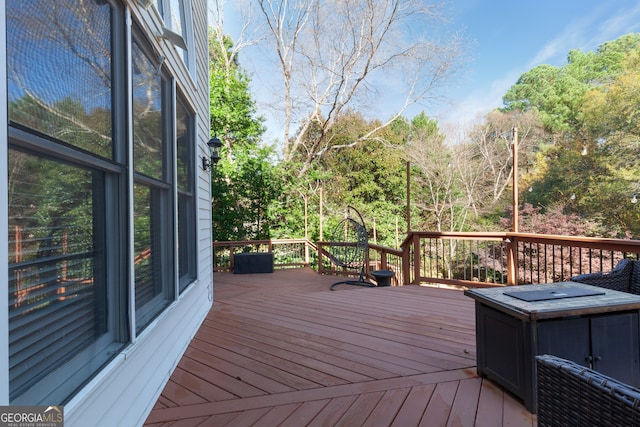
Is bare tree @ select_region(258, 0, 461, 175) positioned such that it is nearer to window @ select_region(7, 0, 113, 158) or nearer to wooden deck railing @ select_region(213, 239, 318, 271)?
wooden deck railing @ select_region(213, 239, 318, 271)

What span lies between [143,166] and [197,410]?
4.49 feet

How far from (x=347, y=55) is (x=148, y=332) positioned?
459 inches

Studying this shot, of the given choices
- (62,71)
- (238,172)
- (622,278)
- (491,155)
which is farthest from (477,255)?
(491,155)

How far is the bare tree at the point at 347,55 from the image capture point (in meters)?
11.2

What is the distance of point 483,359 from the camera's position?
2.07 meters

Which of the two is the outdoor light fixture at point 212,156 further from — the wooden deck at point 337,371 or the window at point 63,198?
the window at point 63,198

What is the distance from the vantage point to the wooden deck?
173 centimetres

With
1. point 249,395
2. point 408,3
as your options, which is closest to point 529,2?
point 408,3

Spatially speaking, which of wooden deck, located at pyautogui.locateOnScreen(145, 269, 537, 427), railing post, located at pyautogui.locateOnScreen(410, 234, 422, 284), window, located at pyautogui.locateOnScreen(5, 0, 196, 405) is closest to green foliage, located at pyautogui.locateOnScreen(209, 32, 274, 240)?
railing post, located at pyautogui.locateOnScreen(410, 234, 422, 284)

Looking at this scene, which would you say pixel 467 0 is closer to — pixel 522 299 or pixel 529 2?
pixel 529 2

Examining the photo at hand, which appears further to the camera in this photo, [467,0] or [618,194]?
[467,0]

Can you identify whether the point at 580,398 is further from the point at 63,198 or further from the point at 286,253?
the point at 286,253

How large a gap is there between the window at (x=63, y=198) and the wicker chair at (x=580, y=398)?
156 centimetres

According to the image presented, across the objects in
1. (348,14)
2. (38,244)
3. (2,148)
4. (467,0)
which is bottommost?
(38,244)
